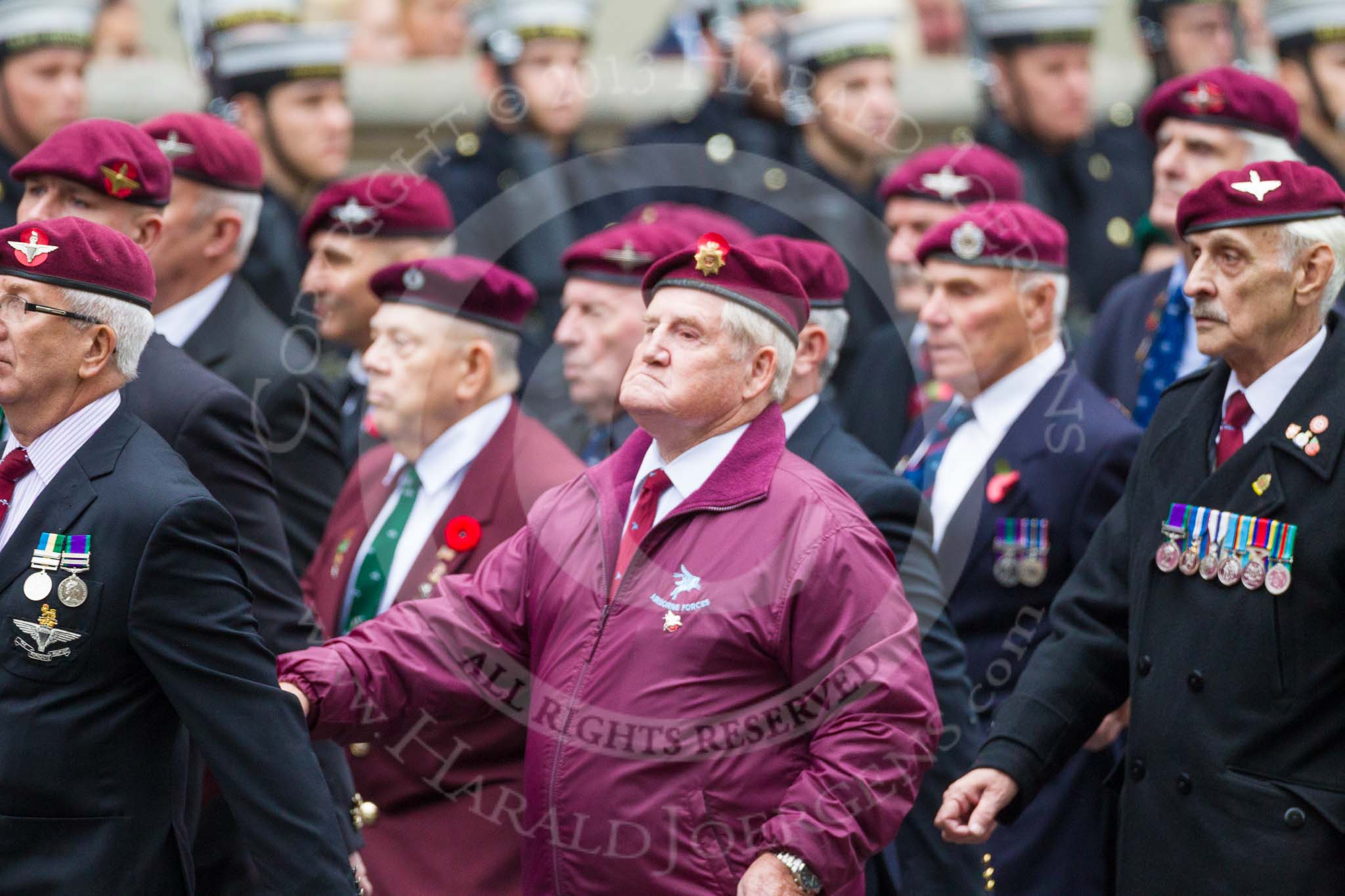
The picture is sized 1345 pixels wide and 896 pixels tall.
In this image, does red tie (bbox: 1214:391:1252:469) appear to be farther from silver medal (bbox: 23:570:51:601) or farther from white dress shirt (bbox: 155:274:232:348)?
white dress shirt (bbox: 155:274:232:348)

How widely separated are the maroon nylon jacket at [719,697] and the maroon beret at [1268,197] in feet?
3.76

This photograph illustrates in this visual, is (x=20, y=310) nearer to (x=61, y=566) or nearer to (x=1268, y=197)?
(x=61, y=566)

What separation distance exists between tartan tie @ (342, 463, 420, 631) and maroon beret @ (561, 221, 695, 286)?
1.31 m

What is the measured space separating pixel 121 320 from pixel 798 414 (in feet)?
6.23

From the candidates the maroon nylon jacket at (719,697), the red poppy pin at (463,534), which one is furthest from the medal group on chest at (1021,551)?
the red poppy pin at (463,534)

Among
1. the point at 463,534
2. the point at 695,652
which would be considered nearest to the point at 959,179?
the point at 463,534

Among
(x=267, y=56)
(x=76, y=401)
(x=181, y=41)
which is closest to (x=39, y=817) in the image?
(x=76, y=401)

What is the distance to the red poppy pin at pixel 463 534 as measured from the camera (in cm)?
541

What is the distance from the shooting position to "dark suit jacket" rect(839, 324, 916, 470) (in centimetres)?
738

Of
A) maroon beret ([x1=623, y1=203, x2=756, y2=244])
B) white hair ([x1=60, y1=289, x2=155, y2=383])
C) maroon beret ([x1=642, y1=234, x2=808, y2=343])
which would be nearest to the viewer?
white hair ([x1=60, y1=289, x2=155, y2=383])

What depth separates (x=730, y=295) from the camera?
14.9 ft

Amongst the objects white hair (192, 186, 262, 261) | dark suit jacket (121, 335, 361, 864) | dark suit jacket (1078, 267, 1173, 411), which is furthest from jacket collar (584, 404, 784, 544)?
dark suit jacket (1078, 267, 1173, 411)

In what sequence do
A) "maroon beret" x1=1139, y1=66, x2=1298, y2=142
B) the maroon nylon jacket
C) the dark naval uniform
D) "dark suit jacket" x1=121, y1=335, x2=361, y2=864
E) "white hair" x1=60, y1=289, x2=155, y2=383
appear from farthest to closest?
1. the dark naval uniform
2. "maroon beret" x1=1139, y1=66, x2=1298, y2=142
3. "dark suit jacket" x1=121, y1=335, x2=361, y2=864
4. "white hair" x1=60, y1=289, x2=155, y2=383
5. the maroon nylon jacket

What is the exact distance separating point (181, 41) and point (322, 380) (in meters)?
5.85
